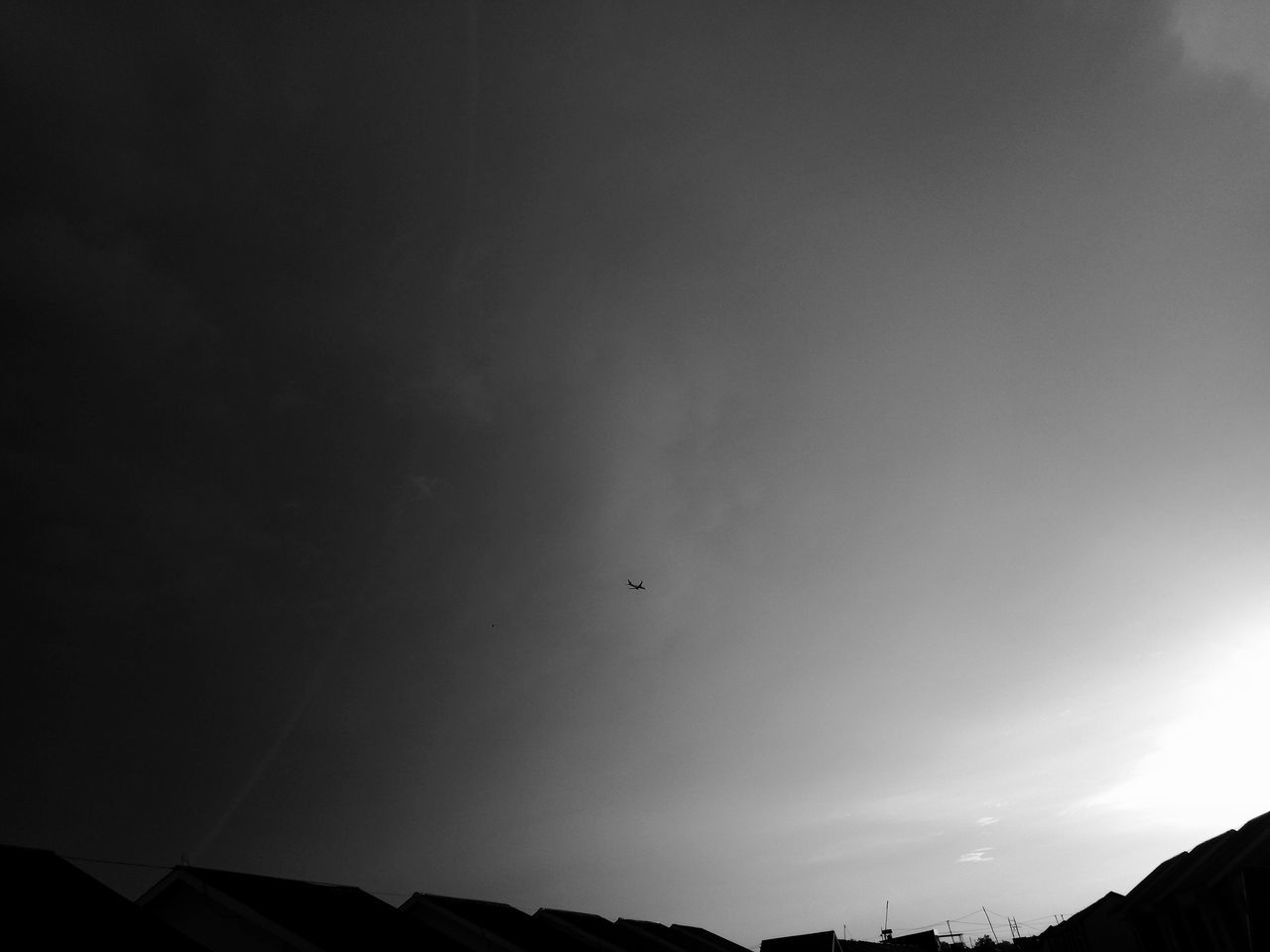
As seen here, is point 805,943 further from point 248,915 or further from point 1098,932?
point 248,915

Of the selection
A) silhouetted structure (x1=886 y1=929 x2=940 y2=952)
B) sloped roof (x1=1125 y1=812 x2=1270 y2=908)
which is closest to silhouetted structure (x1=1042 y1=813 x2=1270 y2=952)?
sloped roof (x1=1125 y1=812 x2=1270 y2=908)

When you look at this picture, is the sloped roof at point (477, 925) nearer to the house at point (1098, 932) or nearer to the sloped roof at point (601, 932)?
the sloped roof at point (601, 932)

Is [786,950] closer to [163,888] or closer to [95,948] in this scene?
[163,888]

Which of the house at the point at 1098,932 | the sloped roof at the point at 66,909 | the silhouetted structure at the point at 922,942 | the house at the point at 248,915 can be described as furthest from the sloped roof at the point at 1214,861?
the silhouetted structure at the point at 922,942

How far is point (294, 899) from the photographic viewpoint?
969 inches

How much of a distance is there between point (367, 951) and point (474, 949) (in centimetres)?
742

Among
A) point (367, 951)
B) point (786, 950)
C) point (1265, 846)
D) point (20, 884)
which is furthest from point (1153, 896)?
point (20, 884)

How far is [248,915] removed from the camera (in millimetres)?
21422

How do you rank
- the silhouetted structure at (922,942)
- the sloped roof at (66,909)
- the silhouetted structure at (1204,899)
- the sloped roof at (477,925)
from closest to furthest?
1. the sloped roof at (66,909)
2. the silhouetted structure at (1204,899)
3. the sloped roof at (477,925)
4. the silhouetted structure at (922,942)

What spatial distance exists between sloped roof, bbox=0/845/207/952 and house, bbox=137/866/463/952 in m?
4.52

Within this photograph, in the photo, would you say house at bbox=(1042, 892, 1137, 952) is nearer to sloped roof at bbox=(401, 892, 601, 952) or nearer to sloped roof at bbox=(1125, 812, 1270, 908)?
sloped roof at bbox=(1125, 812, 1270, 908)

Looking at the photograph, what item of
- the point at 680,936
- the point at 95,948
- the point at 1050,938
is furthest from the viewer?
the point at 1050,938

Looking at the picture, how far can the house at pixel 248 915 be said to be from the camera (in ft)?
70.0

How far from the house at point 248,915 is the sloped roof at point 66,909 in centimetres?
452
